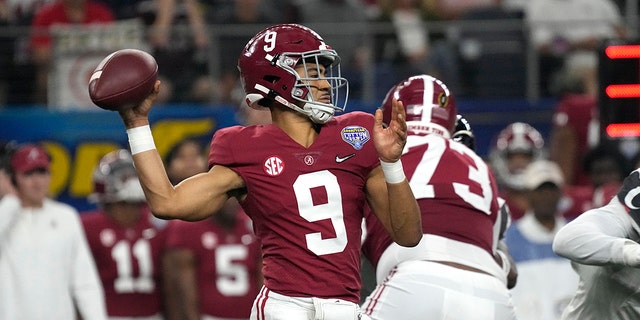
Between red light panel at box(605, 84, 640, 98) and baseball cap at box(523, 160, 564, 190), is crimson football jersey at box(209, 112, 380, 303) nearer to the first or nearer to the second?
red light panel at box(605, 84, 640, 98)

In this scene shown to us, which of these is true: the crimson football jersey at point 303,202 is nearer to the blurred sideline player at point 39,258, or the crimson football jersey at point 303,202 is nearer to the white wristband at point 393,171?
the white wristband at point 393,171

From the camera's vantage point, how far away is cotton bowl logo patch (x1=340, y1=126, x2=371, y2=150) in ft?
14.8

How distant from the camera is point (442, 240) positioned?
16.9 ft

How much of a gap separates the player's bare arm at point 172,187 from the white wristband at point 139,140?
0.01 meters

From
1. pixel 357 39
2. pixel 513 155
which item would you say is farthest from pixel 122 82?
pixel 357 39

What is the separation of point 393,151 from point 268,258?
1.96 feet

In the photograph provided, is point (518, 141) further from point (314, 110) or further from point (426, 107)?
point (314, 110)

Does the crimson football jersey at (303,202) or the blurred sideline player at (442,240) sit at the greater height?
the crimson football jersey at (303,202)

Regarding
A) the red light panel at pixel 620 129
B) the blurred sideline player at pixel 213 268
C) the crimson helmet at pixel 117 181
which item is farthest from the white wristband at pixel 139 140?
the crimson helmet at pixel 117 181

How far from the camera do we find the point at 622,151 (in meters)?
10.4

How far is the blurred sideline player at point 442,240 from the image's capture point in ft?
16.4

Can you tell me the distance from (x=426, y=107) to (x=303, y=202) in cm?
126

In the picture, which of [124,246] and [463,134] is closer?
[463,134]

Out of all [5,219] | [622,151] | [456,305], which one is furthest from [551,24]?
[456,305]
